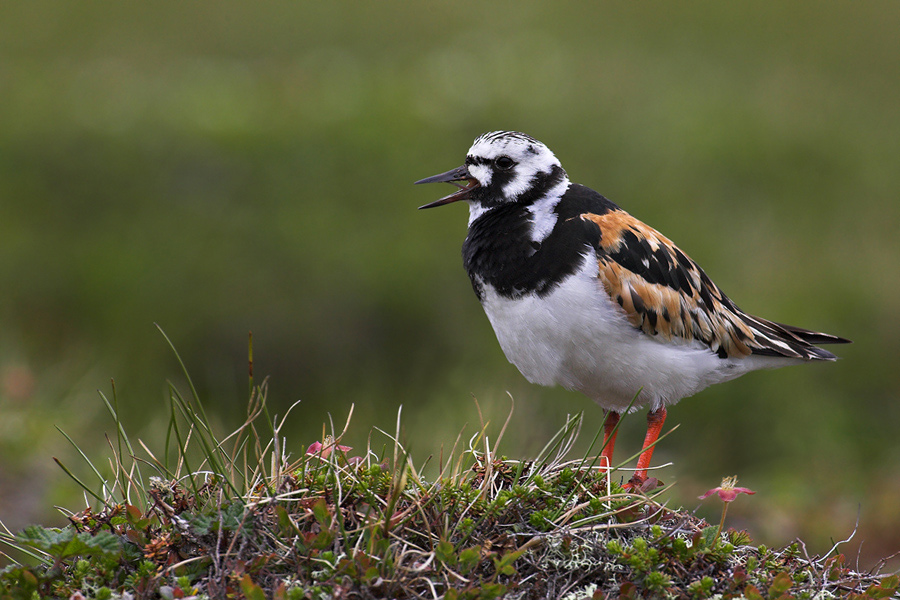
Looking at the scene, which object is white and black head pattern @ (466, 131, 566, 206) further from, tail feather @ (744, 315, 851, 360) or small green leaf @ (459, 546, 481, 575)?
small green leaf @ (459, 546, 481, 575)

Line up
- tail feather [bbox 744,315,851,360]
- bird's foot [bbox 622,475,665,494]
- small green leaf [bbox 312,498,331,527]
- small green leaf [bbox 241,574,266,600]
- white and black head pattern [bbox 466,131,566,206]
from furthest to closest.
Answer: tail feather [bbox 744,315,851,360]
white and black head pattern [bbox 466,131,566,206]
bird's foot [bbox 622,475,665,494]
small green leaf [bbox 312,498,331,527]
small green leaf [bbox 241,574,266,600]

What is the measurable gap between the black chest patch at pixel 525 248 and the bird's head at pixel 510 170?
0.22ft

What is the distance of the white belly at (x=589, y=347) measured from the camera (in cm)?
390

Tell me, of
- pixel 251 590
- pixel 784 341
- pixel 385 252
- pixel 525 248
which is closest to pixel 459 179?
pixel 525 248

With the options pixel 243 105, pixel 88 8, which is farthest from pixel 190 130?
pixel 88 8

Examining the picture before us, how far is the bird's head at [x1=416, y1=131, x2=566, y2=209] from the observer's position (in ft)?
14.1

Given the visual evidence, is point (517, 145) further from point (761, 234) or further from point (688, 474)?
point (761, 234)

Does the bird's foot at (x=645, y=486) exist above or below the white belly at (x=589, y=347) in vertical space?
below

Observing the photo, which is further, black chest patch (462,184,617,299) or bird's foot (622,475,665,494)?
black chest patch (462,184,617,299)

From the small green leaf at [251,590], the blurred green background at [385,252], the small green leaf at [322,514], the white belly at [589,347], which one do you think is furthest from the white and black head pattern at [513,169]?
the small green leaf at [251,590]

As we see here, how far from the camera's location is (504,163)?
4.32m

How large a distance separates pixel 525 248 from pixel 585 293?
0.34m

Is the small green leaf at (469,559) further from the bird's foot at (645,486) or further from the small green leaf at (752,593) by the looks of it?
the small green leaf at (752,593)

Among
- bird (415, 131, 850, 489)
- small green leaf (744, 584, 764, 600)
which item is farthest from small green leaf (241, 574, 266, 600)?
bird (415, 131, 850, 489)
